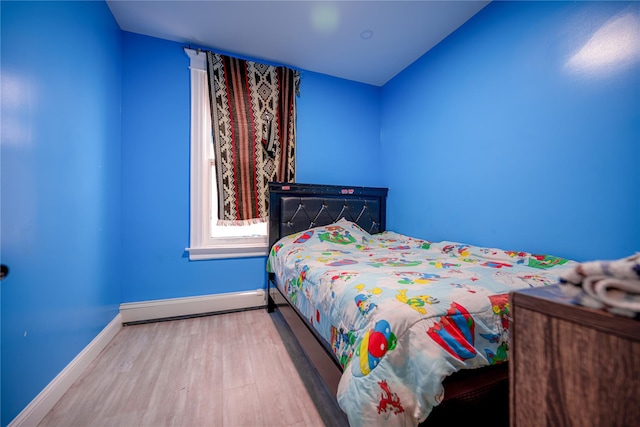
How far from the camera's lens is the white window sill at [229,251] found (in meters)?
2.49

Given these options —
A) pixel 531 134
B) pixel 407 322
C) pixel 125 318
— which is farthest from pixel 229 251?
pixel 531 134

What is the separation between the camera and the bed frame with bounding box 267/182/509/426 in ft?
2.79

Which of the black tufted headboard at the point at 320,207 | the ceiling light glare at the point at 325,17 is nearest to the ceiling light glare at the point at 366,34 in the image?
the ceiling light glare at the point at 325,17

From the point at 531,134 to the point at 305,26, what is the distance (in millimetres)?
2034

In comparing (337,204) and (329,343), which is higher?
(337,204)

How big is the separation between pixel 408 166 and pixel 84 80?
9.49ft

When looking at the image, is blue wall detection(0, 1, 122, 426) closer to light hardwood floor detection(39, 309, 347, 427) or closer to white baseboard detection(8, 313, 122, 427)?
A: white baseboard detection(8, 313, 122, 427)

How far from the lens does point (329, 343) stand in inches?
45.6

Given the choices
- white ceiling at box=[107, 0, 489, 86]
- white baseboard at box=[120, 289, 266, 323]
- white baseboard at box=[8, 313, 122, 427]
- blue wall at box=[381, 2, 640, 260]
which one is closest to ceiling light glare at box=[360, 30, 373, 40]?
white ceiling at box=[107, 0, 489, 86]

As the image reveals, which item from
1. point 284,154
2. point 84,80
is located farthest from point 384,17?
point 84,80

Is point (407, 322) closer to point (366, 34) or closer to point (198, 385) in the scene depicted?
point (198, 385)

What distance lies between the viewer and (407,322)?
0.81 metres

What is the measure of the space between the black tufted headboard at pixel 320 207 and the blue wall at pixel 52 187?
143 cm

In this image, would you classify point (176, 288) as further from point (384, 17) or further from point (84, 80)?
point (384, 17)
